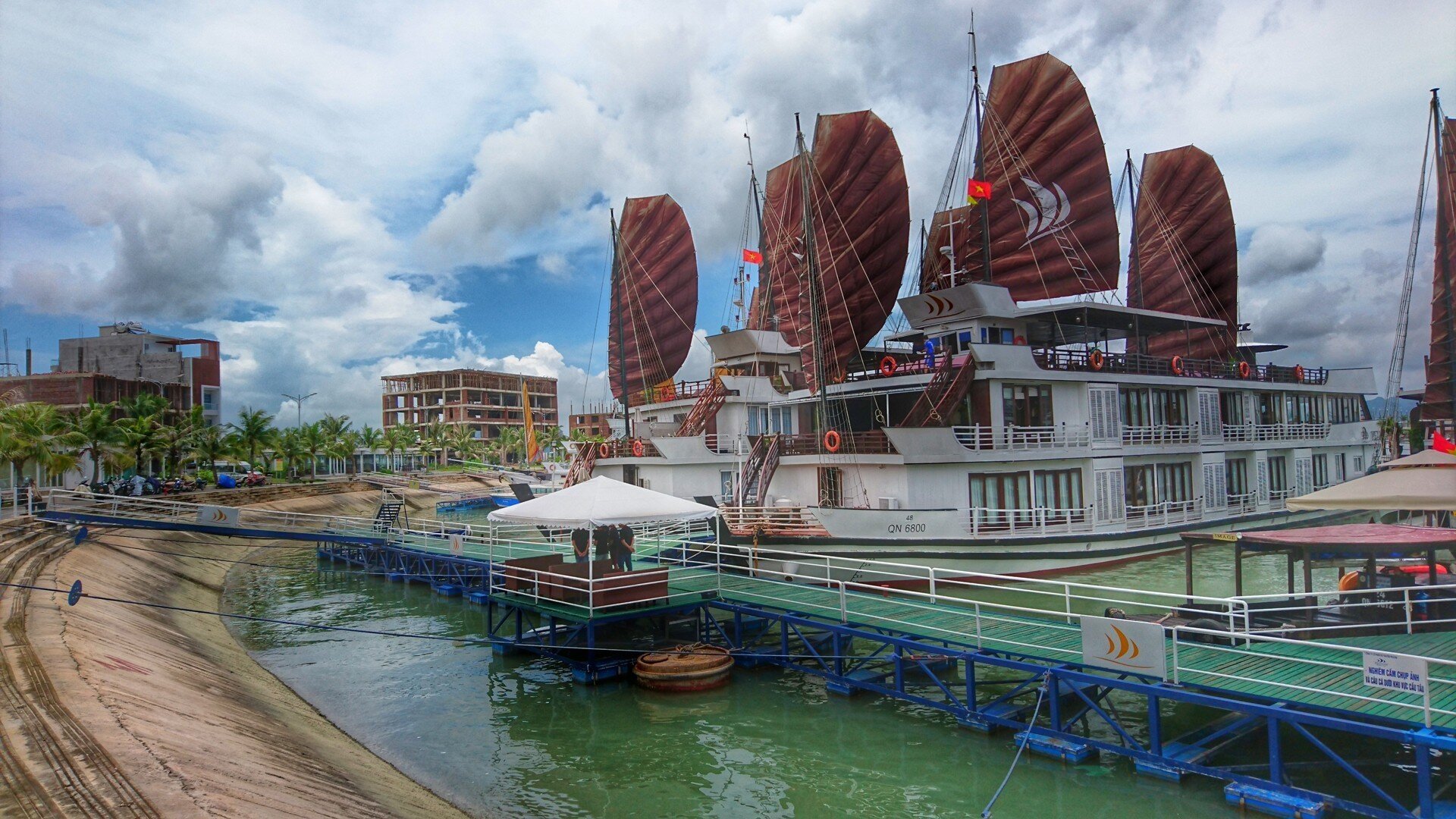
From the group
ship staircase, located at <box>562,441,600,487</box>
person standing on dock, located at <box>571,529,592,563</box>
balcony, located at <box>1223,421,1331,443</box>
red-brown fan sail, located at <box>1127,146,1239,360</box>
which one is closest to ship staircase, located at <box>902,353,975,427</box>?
person standing on dock, located at <box>571,529,592,563</box>

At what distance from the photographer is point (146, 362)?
2699 inches

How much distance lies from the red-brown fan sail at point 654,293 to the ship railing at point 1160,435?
24560mm

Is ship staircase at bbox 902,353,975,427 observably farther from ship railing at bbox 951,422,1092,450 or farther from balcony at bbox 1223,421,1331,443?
balcony at bbox 1223,421,1331,443

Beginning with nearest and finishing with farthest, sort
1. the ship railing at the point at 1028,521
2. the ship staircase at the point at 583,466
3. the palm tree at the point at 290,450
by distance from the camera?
the ship railing at the point at 1028,521, the ship staircase at the point at 583,466, the palm tree at the point at 290,450

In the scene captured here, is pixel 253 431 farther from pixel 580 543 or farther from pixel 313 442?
pixel 580 543

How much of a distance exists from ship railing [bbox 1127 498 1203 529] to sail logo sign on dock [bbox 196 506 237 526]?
80.6ft

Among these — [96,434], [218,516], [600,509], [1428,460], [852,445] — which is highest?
[96,434]

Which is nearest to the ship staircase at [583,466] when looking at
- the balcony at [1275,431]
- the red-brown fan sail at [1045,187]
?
the red-brown fan sail at [1045,187]

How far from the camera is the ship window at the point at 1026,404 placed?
70.3ft

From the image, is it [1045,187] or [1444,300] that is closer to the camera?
[1444,300]

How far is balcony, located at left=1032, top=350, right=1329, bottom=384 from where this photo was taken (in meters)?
23.0

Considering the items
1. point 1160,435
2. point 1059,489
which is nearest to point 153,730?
point 1059,489

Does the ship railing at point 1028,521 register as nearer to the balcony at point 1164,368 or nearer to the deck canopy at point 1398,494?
the balcony at point 1164,368

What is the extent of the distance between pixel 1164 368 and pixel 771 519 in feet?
47.3
